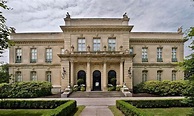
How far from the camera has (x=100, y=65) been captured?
3091cm

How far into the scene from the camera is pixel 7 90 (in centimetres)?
2422

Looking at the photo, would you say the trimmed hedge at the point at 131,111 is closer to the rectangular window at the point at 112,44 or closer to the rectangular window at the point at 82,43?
the rectangular window at the point at 112,44

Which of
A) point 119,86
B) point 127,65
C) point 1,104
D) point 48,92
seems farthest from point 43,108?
point 127,65

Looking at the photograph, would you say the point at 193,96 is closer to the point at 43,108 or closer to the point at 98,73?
the point at 43,108

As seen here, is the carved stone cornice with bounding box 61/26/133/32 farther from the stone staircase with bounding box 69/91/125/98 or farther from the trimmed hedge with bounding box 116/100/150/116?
the trimmed hedge with bounding box 116/100/150/116

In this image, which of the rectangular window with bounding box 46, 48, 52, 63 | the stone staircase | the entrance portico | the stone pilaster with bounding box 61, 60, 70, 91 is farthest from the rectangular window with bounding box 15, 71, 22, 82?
the stone staircase

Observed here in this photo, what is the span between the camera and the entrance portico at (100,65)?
29547 millimetres

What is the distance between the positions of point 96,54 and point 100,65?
237cm

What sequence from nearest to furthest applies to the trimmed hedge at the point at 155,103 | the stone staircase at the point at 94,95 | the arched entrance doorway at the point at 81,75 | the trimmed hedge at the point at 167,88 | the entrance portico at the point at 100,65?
the trimmed hedge at the point at 155,103
the stone staircase at the point at 94,95
the trimmed hedge at the point at 167,88
the entrance portico at the point at 100,65
the arched entrance doorway at the point at 81,75

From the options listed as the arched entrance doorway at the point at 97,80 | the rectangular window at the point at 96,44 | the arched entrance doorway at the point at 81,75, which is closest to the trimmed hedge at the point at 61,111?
the arched entrance doorway at the point at 81,75

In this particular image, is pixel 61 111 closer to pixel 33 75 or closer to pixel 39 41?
pixel 33 75

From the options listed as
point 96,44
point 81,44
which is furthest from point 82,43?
point 96,44

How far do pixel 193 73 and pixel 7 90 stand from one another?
862 inches

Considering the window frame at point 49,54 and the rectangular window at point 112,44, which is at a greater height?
the rectangular window at point 112,44
